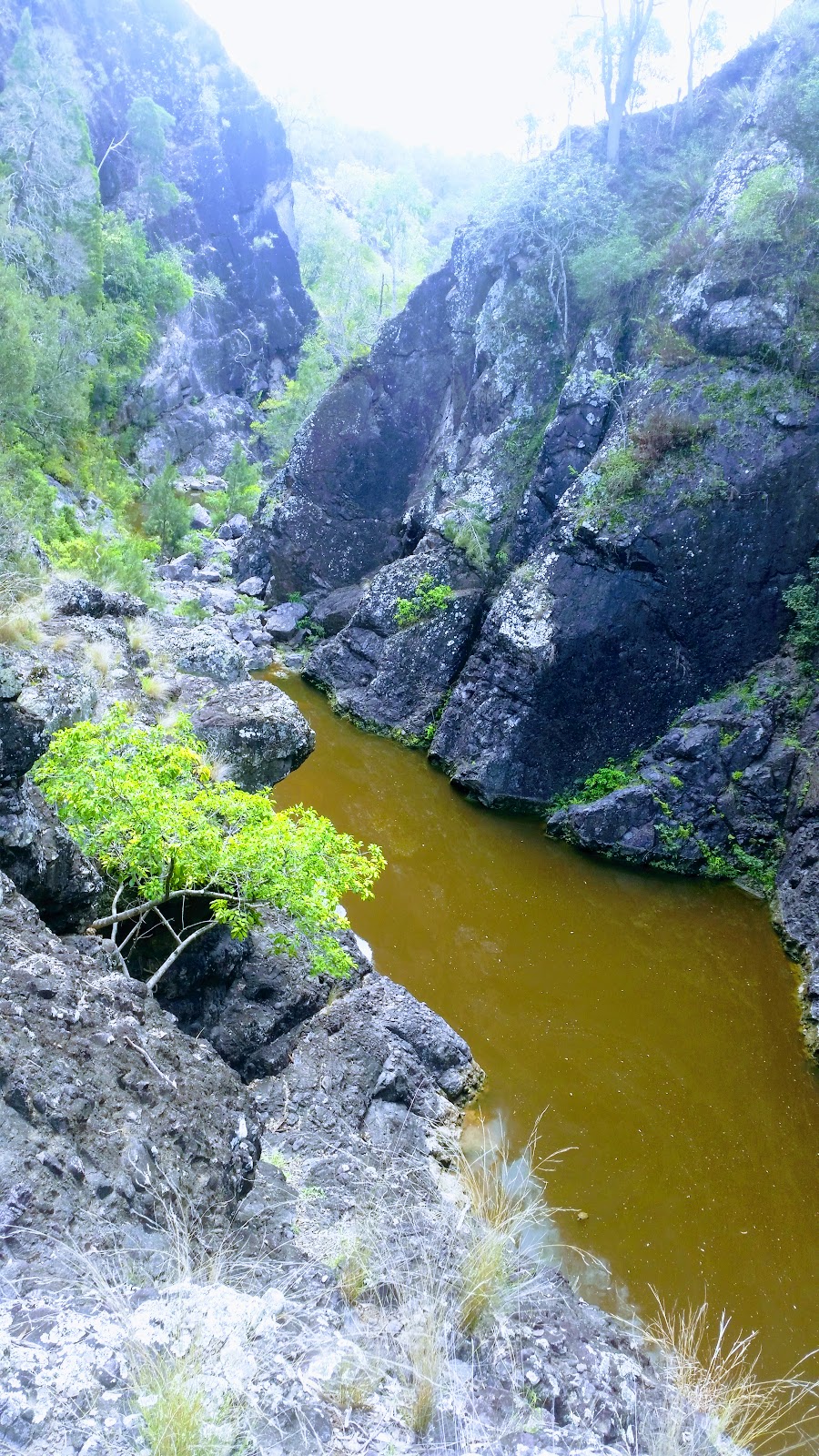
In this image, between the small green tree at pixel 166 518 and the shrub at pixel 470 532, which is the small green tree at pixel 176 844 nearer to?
the shrub at pixel 470 532

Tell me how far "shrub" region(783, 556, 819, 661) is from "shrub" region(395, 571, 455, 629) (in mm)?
6874

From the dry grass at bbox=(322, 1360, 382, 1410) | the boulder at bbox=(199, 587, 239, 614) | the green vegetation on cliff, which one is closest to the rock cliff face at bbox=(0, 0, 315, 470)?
the green vegetation on cliff

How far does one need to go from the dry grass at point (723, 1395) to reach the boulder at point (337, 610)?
1736 centimetres

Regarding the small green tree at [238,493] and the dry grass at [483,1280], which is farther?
the small green tree at [238,493]

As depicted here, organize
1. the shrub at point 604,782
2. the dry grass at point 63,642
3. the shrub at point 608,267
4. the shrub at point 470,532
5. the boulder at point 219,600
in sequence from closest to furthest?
the dry grass at point 63,642
the shrub at point 604,782
the shrub at point 608,267
the shrub at point 470,532
the boulder at point 219,600

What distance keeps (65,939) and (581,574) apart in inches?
455

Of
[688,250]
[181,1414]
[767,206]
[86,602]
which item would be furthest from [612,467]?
[181,1414]

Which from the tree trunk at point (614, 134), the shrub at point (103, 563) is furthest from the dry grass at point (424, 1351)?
the tree trunk at point (614, 134)

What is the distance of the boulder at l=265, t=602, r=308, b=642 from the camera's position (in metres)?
21.7

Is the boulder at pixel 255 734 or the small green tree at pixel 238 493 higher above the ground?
the small green tree at pixel 238 493

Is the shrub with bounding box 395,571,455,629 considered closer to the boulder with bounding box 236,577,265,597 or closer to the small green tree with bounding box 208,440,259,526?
the boulder with bounding box 236,577,265,597

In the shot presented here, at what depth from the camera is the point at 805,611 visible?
1384cm

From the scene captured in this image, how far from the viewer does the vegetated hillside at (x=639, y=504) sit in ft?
45.1

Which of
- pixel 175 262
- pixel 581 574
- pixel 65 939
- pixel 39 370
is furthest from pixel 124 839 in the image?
pixel 175 262
